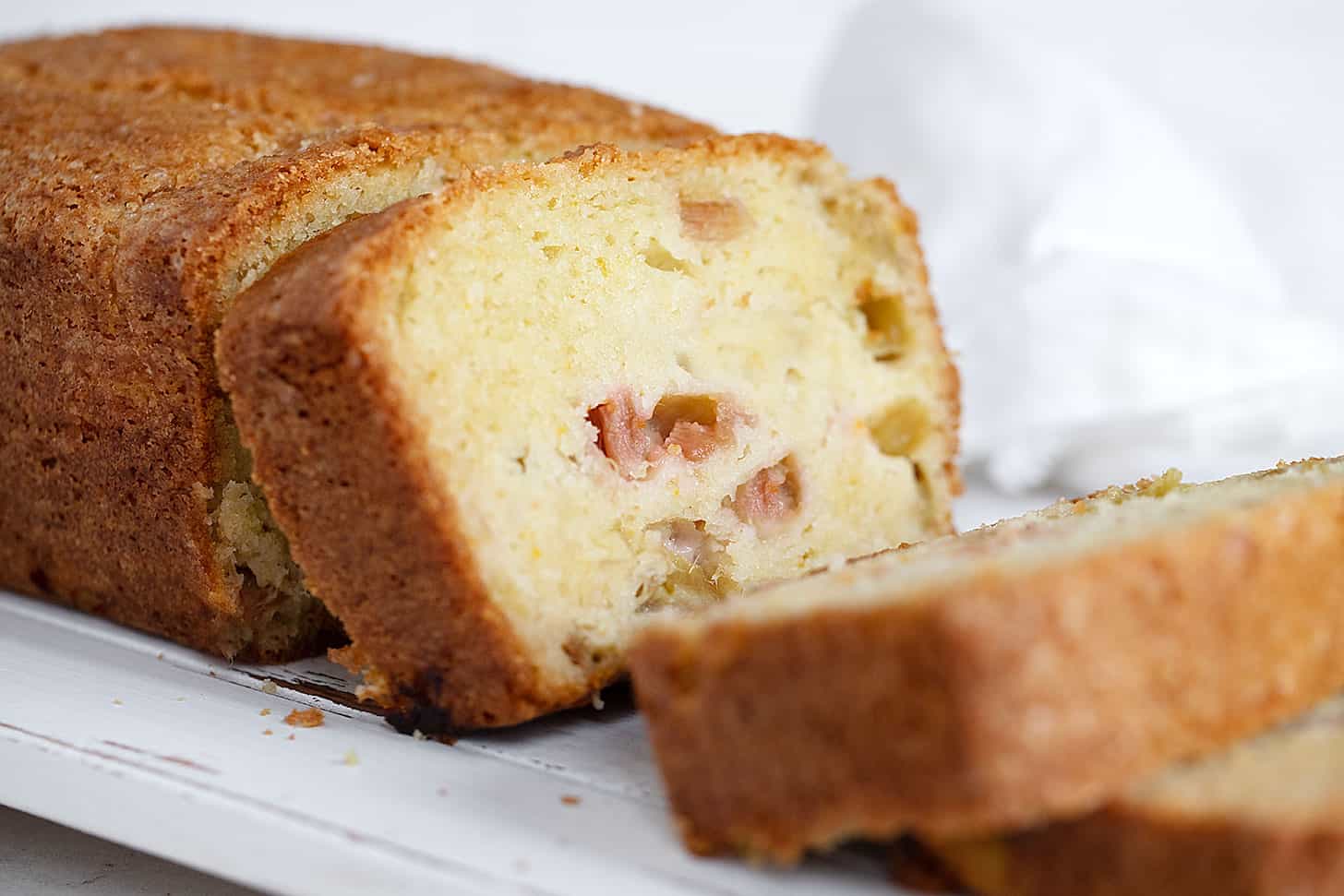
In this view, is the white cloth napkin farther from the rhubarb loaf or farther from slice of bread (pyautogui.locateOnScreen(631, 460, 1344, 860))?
slice of bread (pyautogui.locateOnScreen(631, 460, 1344, 860))

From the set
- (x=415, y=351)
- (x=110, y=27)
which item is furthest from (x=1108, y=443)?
(x=110, y=27)

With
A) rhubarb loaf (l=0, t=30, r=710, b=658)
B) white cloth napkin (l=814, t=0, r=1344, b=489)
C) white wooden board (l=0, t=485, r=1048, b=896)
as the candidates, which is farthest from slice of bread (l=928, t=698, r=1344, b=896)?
white cloth napkin (l=814, t=0, r=1344, b=489)

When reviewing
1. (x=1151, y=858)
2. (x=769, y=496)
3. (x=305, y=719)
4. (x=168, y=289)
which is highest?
(x=168, y=289)

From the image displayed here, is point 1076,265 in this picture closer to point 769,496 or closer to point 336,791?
point 769,496

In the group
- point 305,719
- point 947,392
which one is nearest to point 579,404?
point 305,719

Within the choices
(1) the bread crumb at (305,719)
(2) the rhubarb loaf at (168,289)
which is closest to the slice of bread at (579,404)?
(1) the bread crumb at (305,719)

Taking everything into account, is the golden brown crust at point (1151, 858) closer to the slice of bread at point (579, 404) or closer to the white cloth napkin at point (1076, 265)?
the slice of bread at point (579, 404)

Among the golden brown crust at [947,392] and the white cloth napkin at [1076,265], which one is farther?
the white cloth napkin at [1076,265]
